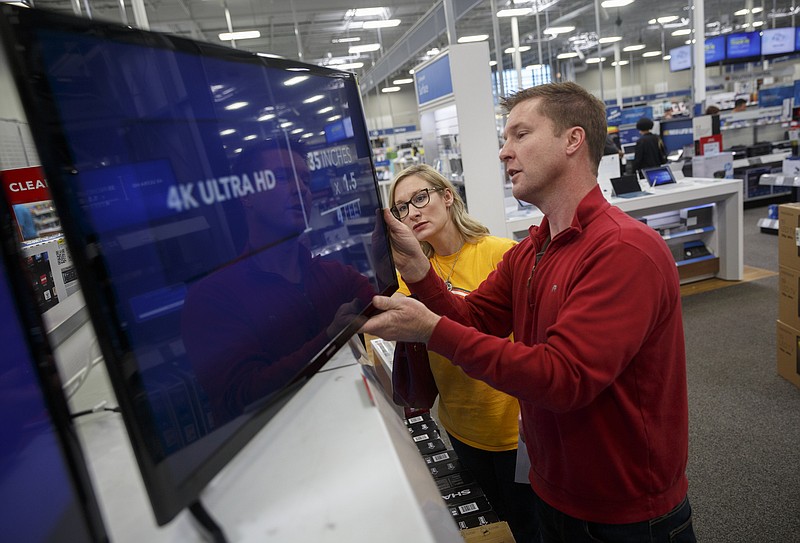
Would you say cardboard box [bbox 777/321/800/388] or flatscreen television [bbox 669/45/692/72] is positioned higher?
flatscreen television [bbox 669/45/692/72]

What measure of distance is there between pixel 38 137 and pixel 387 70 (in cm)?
1376

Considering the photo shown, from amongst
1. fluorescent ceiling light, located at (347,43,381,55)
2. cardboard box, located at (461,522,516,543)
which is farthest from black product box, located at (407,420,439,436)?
fluorescent ceiling light, located at (347,43,381,55)

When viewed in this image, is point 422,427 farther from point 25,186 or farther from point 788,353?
point 788,353

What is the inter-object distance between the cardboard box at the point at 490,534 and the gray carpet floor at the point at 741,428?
154 cm

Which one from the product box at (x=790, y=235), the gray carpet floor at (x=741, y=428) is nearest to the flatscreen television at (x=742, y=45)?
the gray carpet floor at (x=741, y=428)

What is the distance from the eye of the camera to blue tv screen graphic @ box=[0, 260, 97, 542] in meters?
0.43

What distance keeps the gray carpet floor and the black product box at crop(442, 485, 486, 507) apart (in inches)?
55.7

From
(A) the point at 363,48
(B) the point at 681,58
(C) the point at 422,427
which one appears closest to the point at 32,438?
(C) the point at 422,427

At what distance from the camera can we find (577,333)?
1.02 meters

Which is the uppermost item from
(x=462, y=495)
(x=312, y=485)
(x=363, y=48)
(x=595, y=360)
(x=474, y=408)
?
(x=363, y=48)

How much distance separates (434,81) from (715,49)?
9.44 m

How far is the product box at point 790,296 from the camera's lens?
323cm

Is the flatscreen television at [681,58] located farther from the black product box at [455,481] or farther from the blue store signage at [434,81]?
the black product box at [455,481]

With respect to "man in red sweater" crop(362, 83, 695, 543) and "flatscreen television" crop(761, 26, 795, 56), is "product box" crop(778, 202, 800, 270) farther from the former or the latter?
"flatscreen television" crop(761, 26, 795, 56)
